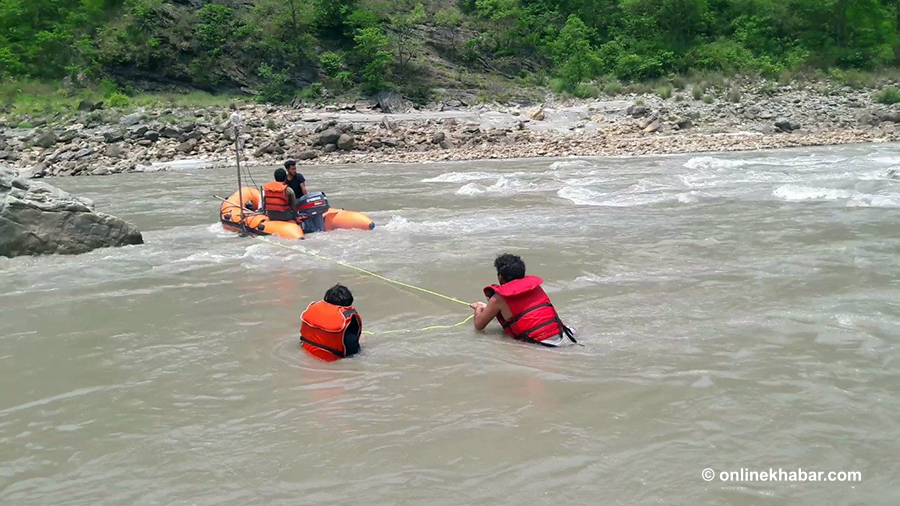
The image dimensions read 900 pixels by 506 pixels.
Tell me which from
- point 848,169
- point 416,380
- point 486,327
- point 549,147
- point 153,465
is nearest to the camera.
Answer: point 153,465

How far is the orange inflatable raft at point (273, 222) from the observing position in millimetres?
10672

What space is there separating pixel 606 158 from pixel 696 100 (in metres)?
9.78

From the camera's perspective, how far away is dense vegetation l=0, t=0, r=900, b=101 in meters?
34.4

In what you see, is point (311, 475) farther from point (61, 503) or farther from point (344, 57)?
point (344, 57)

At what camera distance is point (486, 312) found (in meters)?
5.82

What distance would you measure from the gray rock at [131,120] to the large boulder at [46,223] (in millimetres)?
15828

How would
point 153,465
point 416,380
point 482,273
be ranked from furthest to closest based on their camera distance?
point 482,273
point 416,380
point 153,465

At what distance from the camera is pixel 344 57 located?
1383 inches

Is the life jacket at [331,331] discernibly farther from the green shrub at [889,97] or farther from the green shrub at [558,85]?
the green shrub at [558,85]

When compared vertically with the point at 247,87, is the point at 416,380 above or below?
below

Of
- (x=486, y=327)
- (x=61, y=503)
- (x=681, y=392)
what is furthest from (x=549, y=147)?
(x=61, y=503)

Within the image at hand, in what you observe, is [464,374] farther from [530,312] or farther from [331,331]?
[331,331]

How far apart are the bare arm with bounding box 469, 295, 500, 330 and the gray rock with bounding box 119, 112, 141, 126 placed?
2175cm

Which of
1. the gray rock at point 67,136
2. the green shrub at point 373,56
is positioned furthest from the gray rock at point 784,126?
the gray rock at point 67,136
